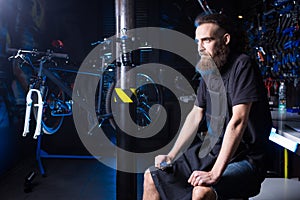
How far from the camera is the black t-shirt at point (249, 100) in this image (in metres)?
1.53

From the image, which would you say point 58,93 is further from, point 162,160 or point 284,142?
point 284,142

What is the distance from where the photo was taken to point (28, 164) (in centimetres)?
405

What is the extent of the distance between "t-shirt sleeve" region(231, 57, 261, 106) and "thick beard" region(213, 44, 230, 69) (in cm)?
15

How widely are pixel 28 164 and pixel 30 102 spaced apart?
1331 mm

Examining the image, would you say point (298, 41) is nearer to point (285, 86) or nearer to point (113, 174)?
point (285, 86)

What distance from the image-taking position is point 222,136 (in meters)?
1.73

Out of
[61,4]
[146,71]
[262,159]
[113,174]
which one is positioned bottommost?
[113,174]

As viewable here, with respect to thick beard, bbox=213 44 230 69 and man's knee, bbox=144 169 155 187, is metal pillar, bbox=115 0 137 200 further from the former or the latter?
thick beard, bbox=213 44 230 69

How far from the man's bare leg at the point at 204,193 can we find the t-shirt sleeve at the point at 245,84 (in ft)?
1.52

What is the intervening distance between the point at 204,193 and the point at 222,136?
43 centimetres

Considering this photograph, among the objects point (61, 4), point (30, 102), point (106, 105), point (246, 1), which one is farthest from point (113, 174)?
point (246, 1)

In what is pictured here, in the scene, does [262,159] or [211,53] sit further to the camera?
[211,53]

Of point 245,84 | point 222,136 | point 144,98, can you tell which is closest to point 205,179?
point 222,136

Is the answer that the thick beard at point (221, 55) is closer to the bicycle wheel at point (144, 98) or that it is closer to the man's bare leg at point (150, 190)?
the man's bare leg at point (150, 190)
